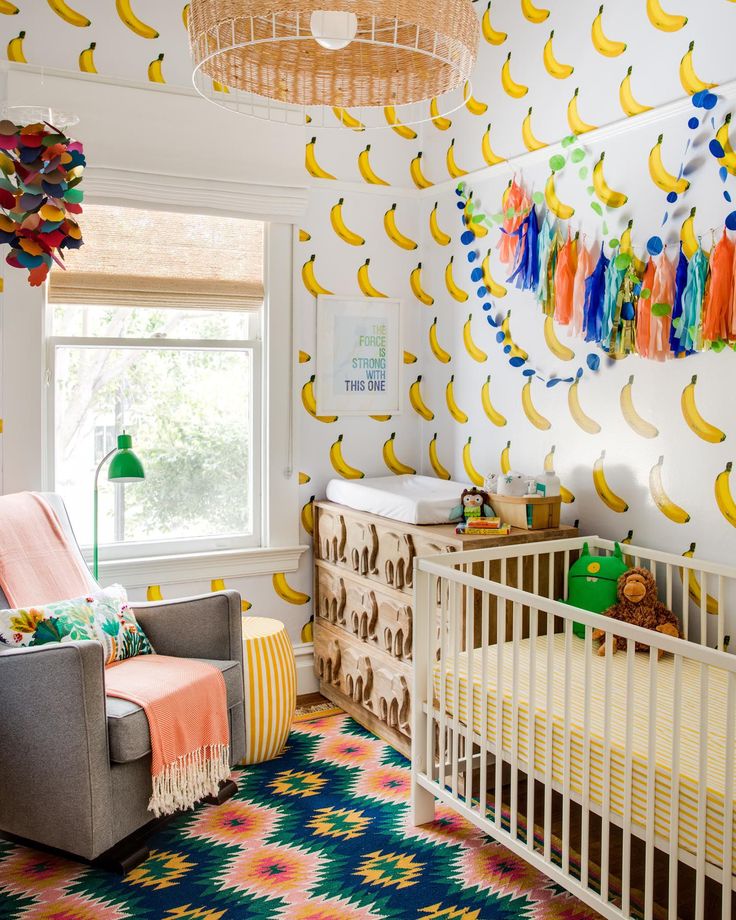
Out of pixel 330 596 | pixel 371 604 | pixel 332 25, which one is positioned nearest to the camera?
pixel 332 25

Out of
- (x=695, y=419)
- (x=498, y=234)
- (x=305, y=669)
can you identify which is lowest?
(x=305, y=669)

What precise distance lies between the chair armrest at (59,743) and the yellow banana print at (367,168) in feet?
7.64

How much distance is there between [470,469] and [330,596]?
77 cm

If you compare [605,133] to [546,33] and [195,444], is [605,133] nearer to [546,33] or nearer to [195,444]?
[546,33]

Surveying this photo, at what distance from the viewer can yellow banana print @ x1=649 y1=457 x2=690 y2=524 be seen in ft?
8.67

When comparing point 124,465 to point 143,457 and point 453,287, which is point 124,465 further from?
point 453,287

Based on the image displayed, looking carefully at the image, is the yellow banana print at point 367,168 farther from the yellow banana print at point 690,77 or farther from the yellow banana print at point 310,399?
the yellow banana print at point 690,77

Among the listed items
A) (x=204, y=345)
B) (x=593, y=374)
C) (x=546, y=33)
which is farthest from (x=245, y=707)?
(x=546, y=33)

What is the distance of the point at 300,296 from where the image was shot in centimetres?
360

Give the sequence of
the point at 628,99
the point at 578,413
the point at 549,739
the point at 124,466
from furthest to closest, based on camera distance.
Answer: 1. the point at 578,413
2. the point at 124,466
3. the point at 628,99
4. the point at 549,739

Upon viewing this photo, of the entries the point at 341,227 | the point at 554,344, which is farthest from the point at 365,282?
the point at 554,344

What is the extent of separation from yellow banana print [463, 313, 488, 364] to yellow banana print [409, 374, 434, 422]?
363 mm

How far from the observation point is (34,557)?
107 inches

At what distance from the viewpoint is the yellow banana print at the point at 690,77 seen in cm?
250
